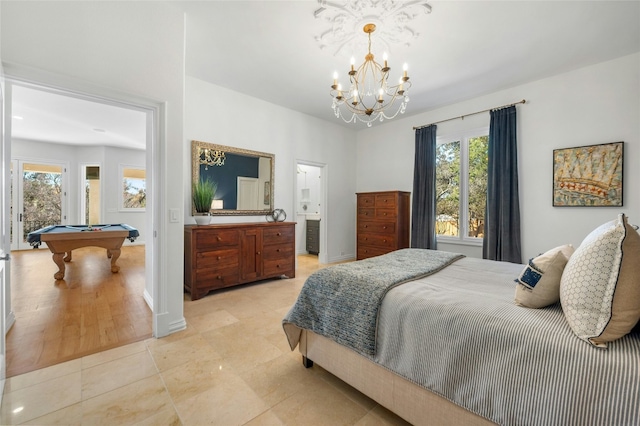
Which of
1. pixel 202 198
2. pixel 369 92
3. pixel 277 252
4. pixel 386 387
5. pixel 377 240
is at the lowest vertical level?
pixel 386 387

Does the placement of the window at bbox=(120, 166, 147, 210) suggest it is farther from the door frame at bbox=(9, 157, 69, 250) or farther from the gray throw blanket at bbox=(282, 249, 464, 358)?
the gray throw blanket at bbox=(282, 249, 464, 358)

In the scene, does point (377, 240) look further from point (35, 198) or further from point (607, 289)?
point (35, 198)

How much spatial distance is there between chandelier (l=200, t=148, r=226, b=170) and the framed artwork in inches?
176

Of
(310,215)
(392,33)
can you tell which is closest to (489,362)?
(392,33)

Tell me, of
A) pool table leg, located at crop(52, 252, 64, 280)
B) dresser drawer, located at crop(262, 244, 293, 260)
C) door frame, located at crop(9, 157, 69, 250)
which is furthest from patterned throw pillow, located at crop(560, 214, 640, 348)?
door frame, located at crop(9, 157, 69, 250)

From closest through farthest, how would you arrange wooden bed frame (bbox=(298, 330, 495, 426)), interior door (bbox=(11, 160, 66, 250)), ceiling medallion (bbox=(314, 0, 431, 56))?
wooden bed frame (bbox=(298, 330, 495, 426)) → ceiling medallion (bbox=(314, 0, 431, 56)) → interior door (bbox=(11, 160, 66, 250))

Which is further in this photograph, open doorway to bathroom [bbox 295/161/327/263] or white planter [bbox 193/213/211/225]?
open doorway to bathroom [bbox 295/161/327/263]

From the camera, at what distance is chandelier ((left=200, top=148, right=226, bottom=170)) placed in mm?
3796

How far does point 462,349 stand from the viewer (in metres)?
1.17

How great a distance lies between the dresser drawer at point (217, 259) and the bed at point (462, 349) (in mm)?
1878

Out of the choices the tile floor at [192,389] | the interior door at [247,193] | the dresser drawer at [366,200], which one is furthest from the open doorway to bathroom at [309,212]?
the tile floor at [192,389]

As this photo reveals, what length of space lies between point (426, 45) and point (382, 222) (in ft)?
8.96

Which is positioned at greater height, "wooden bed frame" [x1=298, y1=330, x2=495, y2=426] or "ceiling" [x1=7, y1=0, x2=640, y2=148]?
"ceiling" [x1=7, y1=0, x2=640, y2=148]

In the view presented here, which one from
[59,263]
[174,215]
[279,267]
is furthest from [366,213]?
[59,263]
